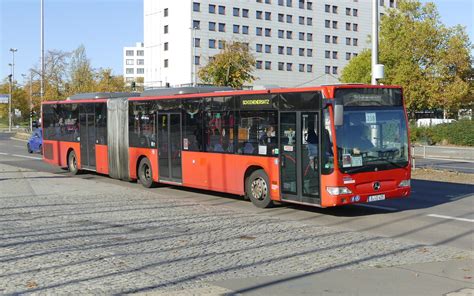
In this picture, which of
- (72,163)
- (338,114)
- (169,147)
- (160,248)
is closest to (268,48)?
(72,163)

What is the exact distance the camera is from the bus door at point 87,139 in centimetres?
2033

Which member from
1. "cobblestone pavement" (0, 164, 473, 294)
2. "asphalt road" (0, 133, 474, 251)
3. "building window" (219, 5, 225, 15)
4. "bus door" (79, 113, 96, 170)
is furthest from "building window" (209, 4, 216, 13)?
"cobblestone pavement" (0, 164, 473, 294)

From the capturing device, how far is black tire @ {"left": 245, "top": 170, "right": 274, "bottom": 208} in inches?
515

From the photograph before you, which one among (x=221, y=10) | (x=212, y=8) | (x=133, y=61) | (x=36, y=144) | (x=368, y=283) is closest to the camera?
(x=368, y=283)

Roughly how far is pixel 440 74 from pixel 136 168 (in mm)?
40999

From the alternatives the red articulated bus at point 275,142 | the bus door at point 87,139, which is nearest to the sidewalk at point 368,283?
the red articulated bus at point 275,142

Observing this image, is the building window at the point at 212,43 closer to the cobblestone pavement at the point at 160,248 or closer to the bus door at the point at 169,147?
the bus door at the point at 169,147

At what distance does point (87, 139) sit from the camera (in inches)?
814

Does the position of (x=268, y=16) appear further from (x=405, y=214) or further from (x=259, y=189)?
(x=405, y=214)

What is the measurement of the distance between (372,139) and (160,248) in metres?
5.54

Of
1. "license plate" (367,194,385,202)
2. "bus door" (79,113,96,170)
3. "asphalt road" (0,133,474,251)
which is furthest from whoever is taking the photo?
"bus door" (79,113,96,170)

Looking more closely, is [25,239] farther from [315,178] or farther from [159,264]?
[315,178]

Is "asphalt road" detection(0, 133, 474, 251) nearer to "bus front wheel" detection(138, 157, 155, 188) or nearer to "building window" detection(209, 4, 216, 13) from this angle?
"bus front wheel" detection(138, 157, 155, 188)

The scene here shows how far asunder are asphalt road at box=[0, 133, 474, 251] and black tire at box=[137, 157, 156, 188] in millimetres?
466
